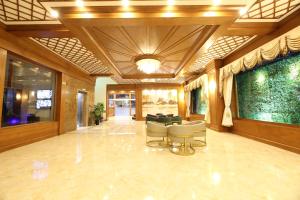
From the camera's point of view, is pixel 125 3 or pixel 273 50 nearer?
pixel 125 3

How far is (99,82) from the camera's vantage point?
557 inches

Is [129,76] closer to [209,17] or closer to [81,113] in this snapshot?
[81,113]

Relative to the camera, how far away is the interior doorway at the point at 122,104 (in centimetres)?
1694

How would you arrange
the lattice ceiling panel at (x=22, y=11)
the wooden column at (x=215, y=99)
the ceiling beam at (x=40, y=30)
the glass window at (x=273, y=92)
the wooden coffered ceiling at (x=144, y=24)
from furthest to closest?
the wooden column at (x=215, y=99)
the glass window at (x=273, y=92)
the ceiling beam at (x=40, y=30)
the lattice ceiling panel at (x=22, y=11)
the wooden coffered ceiling at (x=144, y=24)

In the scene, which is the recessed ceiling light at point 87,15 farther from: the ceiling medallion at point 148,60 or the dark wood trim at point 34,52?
the ceiling medallion at point 148,60

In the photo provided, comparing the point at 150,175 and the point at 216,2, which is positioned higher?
the point at 216,2

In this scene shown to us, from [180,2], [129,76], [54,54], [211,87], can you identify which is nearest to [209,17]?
[180,2]

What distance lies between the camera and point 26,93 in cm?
554

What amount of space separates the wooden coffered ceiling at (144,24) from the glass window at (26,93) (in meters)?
1.02

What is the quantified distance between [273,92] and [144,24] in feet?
14.6

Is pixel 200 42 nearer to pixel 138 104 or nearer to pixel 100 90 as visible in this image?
pixel 138 104

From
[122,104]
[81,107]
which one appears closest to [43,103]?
[81,107]

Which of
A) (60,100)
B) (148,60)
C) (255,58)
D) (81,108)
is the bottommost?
(81,108)

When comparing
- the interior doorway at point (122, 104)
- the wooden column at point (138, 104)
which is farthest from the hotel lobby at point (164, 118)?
the interior doorway at point (122, 104)
